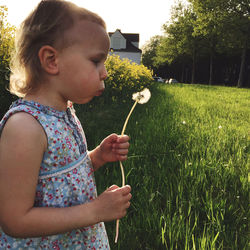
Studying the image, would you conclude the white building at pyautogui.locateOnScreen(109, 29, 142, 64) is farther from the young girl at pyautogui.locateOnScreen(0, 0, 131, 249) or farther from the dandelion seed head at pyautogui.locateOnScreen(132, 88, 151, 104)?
the young girl at pyautogui.locateOnScreen(0, 0, 131, 249)

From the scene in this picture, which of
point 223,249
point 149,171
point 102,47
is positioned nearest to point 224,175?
point 149,171

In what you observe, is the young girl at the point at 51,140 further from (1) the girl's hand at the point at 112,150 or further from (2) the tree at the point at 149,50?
(2) the tree at the point at 149,50

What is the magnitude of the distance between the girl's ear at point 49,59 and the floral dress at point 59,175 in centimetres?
13

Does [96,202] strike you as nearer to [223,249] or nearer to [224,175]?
[223,249]

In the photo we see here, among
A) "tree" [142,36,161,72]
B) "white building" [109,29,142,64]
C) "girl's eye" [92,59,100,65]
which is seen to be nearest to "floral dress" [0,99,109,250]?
"girl's eye" [92,59,100,65]

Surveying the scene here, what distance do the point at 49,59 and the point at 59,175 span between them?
0.41 meters

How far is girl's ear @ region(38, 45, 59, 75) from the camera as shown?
3.02 ft

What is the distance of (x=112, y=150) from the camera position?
125 cm

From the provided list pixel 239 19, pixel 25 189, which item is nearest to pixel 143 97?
pixel 25 189

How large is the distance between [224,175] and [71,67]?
1.74 metres

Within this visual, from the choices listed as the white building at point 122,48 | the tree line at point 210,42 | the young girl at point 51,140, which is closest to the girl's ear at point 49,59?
the young girl at point 51,140

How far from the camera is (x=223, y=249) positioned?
60.4 inches

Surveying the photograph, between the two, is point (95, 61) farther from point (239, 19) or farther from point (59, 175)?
point (239, 19)

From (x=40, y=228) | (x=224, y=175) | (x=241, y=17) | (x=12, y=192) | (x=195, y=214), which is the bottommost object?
(x=195, y=214)
